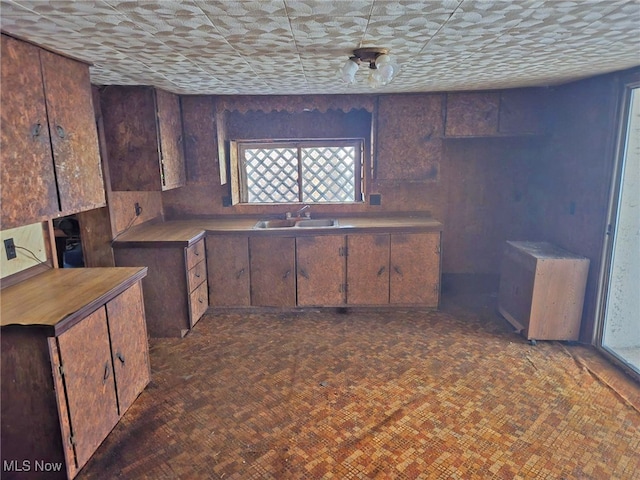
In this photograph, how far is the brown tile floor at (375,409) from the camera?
1983 mm

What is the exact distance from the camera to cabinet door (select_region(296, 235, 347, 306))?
3768mm

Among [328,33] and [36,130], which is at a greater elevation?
[328,33]

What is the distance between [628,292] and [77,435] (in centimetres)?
362

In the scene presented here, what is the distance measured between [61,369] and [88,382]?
23 centimetres

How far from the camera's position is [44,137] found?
204 cm

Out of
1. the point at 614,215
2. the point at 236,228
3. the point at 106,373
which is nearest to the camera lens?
the point at 106,373

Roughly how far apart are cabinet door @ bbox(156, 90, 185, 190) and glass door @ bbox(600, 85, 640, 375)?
11.4 ft

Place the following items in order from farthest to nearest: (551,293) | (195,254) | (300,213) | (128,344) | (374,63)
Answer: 1. (300,213)
2. (195,254)
3. (551,293)
4. (128,344)
5. (374,63)

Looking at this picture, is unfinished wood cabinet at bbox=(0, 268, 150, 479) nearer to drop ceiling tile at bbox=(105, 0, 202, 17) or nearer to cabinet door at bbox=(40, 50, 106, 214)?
cabinet door at bbox=(40, 50, 106, 214)

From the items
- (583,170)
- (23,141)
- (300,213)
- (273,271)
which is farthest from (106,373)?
(583,170)

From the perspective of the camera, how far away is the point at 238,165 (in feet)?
14.2
